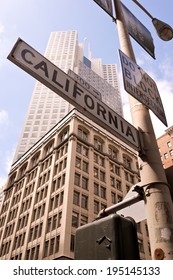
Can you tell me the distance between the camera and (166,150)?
56.4 m

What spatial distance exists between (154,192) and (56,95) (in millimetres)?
107909

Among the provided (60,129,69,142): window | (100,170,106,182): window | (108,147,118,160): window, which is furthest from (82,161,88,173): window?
(108,147,118,160): window

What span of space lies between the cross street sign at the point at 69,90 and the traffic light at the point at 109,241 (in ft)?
4.82

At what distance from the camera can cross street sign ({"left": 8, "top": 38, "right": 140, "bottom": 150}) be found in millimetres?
2895

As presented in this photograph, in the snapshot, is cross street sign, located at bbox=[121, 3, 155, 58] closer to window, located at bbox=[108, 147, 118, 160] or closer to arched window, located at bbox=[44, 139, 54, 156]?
window, located at bbox=[108, 147, 118, 160]

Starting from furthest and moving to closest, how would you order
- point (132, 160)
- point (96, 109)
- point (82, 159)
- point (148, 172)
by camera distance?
point (132, 160), point (82, 159), point (96, 109), point (148, 172)

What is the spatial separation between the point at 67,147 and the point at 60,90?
35889 millimetres

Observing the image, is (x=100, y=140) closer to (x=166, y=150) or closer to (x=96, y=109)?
(x=166, y=150)

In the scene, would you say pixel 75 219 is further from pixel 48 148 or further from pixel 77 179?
pixel 48 148

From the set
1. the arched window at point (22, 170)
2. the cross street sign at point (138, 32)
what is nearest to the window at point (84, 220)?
the arched window at point (22, 170)

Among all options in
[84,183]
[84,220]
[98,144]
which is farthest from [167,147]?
[84,220]

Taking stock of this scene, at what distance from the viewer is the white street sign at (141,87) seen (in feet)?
12.1

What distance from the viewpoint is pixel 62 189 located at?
A: 33156 millimetres
